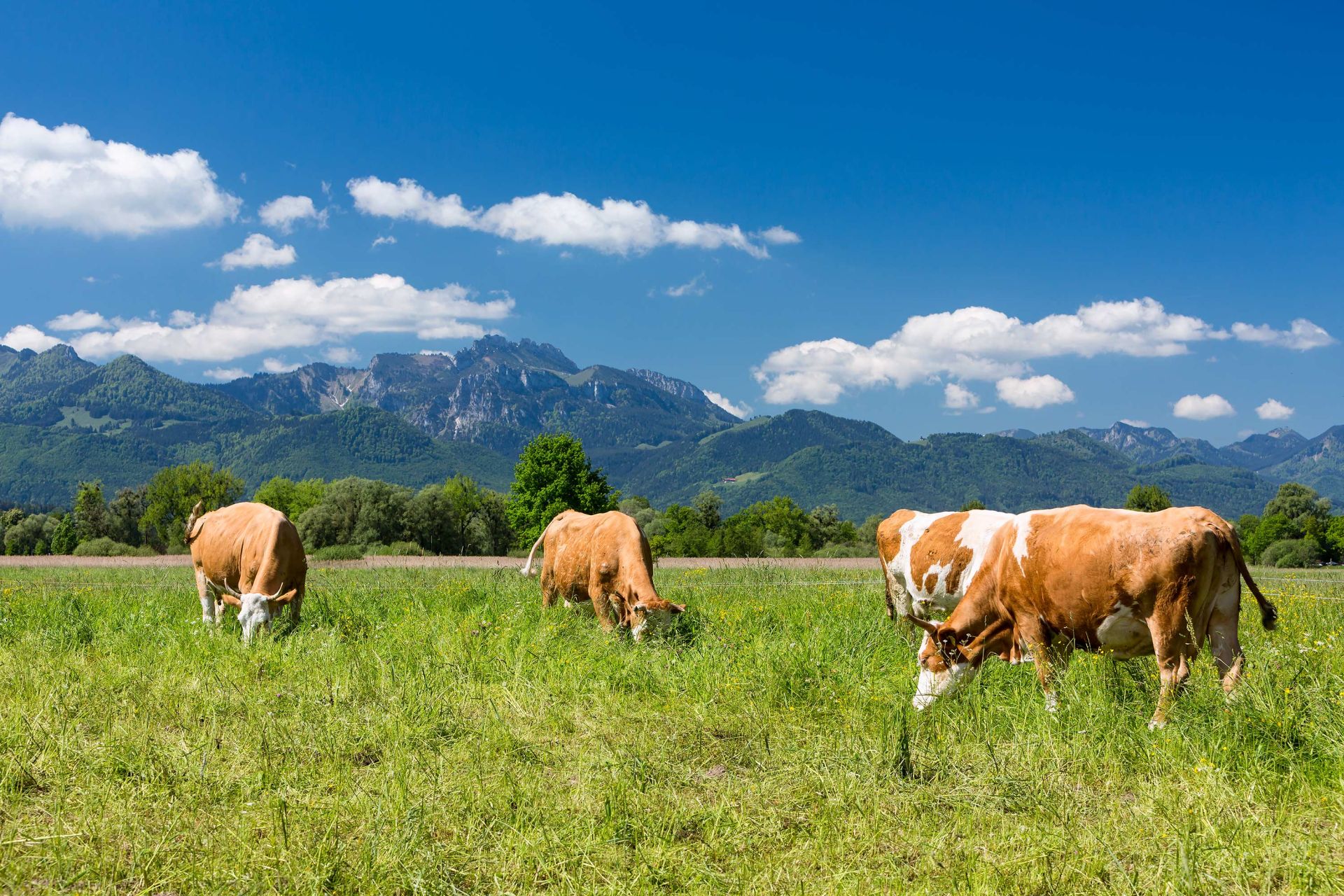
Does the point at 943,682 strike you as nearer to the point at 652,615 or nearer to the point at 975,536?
the point at 975,536

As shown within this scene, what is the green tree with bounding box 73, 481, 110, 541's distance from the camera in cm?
8556

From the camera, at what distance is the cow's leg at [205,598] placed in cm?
1373

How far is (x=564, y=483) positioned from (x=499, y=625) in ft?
150

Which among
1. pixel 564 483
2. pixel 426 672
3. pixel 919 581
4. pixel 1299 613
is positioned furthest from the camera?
pixel 564 483

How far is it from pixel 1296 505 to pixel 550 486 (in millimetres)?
71162

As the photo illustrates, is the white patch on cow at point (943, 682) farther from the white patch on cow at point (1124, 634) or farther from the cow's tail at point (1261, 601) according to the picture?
the cow's tail at point (1261, 601)

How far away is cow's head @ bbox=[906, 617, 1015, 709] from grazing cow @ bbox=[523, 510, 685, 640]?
359 centimetres

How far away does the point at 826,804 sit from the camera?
5.67 m

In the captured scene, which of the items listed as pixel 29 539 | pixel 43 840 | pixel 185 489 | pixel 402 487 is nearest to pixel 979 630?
pixel 43 840

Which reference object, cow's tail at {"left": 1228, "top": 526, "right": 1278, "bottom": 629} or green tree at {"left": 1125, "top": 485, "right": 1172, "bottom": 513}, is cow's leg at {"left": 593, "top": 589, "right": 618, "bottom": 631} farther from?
green tree at {"left": 1125, "top": 485, "right": 1172, "bottom": 513}

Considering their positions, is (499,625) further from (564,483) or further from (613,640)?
(564,483)

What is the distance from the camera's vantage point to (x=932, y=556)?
11.7 m

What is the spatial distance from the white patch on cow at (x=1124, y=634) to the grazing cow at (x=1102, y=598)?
0.01m

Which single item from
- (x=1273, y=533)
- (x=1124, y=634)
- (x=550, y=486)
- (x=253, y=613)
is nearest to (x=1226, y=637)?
(x=1124, y=634)
